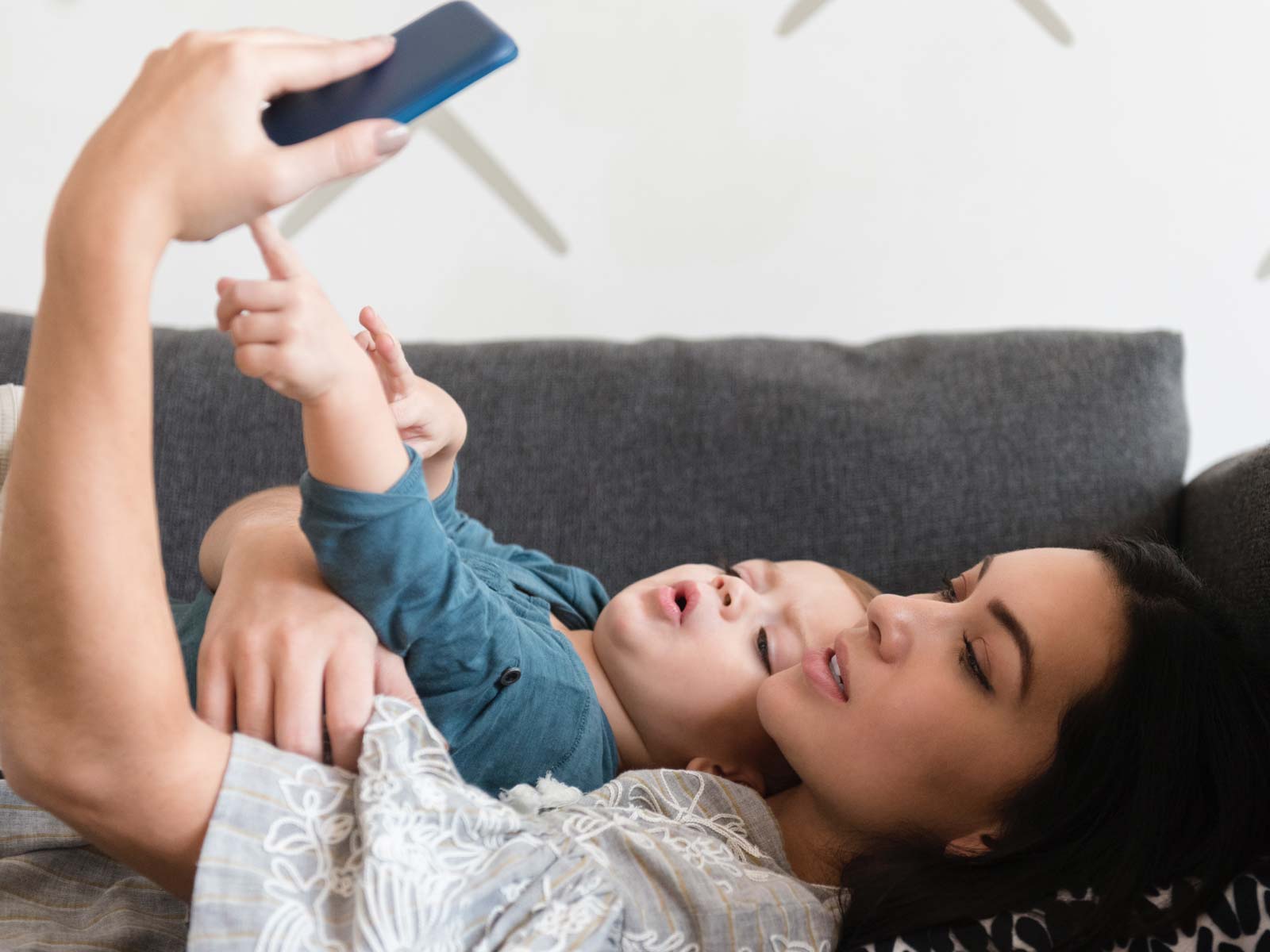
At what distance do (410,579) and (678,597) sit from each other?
1.43 feet

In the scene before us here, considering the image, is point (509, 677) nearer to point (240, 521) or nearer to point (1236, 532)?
point (240, 521)

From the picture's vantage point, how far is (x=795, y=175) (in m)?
2.11

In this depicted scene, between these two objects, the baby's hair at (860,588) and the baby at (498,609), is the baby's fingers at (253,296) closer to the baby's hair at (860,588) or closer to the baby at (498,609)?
the baby at (498,609)

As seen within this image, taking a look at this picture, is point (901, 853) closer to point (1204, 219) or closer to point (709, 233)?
point (709, 233)

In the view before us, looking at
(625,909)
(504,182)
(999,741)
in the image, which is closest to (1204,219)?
(504,182)

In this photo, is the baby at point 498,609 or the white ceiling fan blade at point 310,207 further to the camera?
the white ceiling fan blade at point 310,207

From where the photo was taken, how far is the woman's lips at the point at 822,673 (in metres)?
1.01

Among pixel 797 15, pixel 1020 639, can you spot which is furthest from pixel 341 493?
pixel 797 15

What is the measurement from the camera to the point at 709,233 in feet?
7.02

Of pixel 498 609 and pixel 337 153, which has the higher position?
pixel 337 153

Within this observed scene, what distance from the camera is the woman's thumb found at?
0.64 metres

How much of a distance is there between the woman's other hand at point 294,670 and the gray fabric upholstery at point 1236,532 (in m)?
0.87

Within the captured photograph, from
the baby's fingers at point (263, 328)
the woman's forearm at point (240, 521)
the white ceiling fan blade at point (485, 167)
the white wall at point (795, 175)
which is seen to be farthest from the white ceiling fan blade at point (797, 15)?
the baby's fingers at point (263, 328)

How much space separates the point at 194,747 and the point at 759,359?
104 cm
